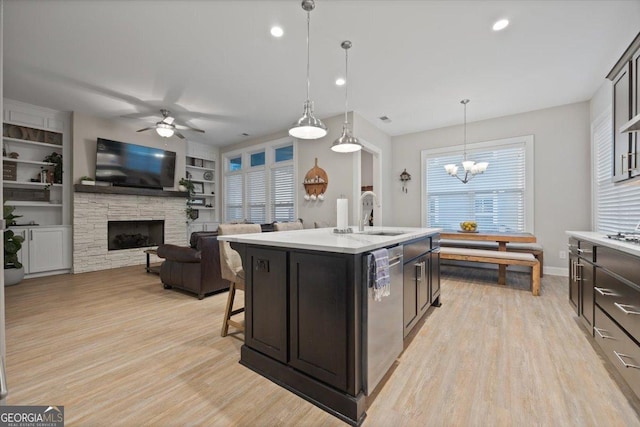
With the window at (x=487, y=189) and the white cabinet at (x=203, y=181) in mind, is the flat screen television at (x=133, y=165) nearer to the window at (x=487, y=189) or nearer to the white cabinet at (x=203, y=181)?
the white cabinet at (x=203, y=181)

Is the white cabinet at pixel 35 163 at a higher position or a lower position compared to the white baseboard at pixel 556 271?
higher

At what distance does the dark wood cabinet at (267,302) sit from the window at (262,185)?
4.06 metres

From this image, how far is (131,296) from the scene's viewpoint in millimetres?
3633

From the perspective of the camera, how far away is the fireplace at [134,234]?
5.77 meters

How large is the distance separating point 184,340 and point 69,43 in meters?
3.41

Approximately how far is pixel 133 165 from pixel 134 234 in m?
1.56

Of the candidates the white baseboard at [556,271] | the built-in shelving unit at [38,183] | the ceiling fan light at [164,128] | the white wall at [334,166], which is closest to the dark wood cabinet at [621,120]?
the white baseboard at [556,271]

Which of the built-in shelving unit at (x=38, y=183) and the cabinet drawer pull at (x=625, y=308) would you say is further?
the built-in shelving unit at (x=38, y=183)

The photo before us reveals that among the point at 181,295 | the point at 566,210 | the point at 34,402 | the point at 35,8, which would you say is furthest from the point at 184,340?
the point at 566,210

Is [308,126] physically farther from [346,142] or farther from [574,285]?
[574,285]

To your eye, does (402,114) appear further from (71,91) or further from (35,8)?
(71,91)

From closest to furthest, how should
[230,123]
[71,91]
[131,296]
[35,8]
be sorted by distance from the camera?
Result: 1. [35,8]
2. [131,296]
3. [71,91]
4. [230,123]

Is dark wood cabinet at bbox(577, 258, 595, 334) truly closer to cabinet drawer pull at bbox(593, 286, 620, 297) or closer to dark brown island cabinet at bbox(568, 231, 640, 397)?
dark brown island cabinet at bbox(568, 231, 640, 397)

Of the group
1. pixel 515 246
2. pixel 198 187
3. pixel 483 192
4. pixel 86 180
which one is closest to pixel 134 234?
pixel 86 180
